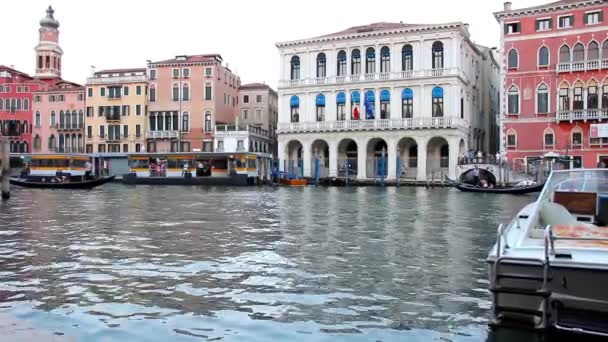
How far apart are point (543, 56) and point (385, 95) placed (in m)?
12.2

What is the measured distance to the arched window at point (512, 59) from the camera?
1590 inches

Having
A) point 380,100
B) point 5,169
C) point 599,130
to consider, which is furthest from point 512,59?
point 5,169

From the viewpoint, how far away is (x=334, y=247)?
10.4m

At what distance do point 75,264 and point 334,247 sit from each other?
4233mm

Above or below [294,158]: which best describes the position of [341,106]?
above

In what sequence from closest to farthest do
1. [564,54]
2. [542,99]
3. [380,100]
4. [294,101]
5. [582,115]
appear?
[582,115]
[564,54]
[542,99]
[380,100]
[294,101]

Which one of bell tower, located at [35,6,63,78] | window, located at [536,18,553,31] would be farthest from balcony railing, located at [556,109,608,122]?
bell tower, located at [35,6,63,78]

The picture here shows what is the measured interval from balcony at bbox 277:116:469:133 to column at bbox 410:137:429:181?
994 millimetres

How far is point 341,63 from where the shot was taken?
49125 millimetres

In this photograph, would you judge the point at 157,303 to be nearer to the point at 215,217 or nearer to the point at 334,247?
the point at 334,247

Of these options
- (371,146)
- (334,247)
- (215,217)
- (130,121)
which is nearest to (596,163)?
(371,146)

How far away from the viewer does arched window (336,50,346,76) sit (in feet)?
161

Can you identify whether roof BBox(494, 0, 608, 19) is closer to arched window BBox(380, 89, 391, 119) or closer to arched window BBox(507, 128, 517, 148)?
arched window BBox(507, 128, 517, 148)

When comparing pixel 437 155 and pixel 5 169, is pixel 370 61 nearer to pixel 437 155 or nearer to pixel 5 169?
pixel 437 155
